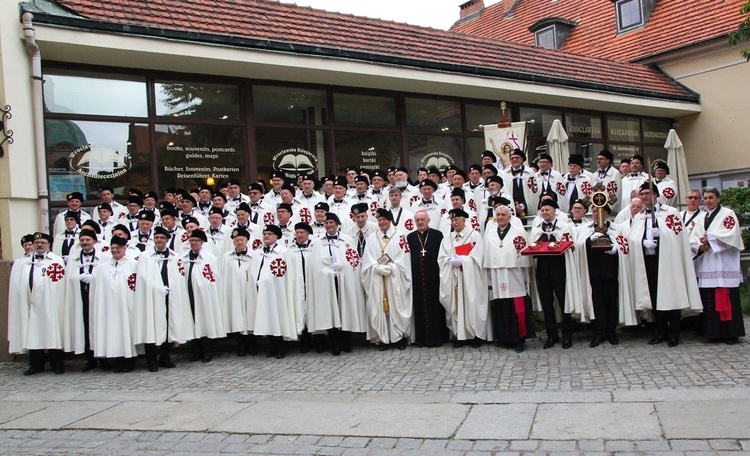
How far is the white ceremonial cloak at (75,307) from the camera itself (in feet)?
31.8

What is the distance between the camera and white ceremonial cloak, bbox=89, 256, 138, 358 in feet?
30.6

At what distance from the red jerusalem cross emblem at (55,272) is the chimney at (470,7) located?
27.8 m

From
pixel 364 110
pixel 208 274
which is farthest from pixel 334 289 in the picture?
pixel 364 110

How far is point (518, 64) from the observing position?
58.9 feet

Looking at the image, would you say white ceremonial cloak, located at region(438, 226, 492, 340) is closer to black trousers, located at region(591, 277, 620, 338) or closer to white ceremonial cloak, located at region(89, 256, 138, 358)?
black trousers, located at region(591, 277, 620, 338)

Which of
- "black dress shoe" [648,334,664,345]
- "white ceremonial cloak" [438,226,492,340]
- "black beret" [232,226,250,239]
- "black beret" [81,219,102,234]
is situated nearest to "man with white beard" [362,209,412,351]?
"white ceremonial cloak" [438,226,492,340]

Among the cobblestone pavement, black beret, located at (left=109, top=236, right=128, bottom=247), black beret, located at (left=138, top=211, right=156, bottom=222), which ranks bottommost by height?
the cobblestone pavement

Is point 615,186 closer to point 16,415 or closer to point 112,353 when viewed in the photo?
point 112,353

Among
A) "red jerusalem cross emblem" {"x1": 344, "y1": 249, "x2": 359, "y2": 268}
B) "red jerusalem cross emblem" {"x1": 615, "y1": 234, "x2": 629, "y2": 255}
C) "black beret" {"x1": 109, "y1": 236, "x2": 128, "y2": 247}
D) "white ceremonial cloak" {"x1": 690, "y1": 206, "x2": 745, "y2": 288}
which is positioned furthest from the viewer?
"red jerusalem cross emblem" {"x1": 344, "y1": 249, "x2": 359, "y2": 268}

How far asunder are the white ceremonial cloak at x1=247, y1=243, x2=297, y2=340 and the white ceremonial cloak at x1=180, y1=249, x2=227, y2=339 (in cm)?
50

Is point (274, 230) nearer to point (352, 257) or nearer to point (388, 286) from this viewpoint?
point (352, 257)

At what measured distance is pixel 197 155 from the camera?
1353cm

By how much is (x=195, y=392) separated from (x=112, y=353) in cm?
212

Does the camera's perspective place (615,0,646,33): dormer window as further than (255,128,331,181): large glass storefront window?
Yes
